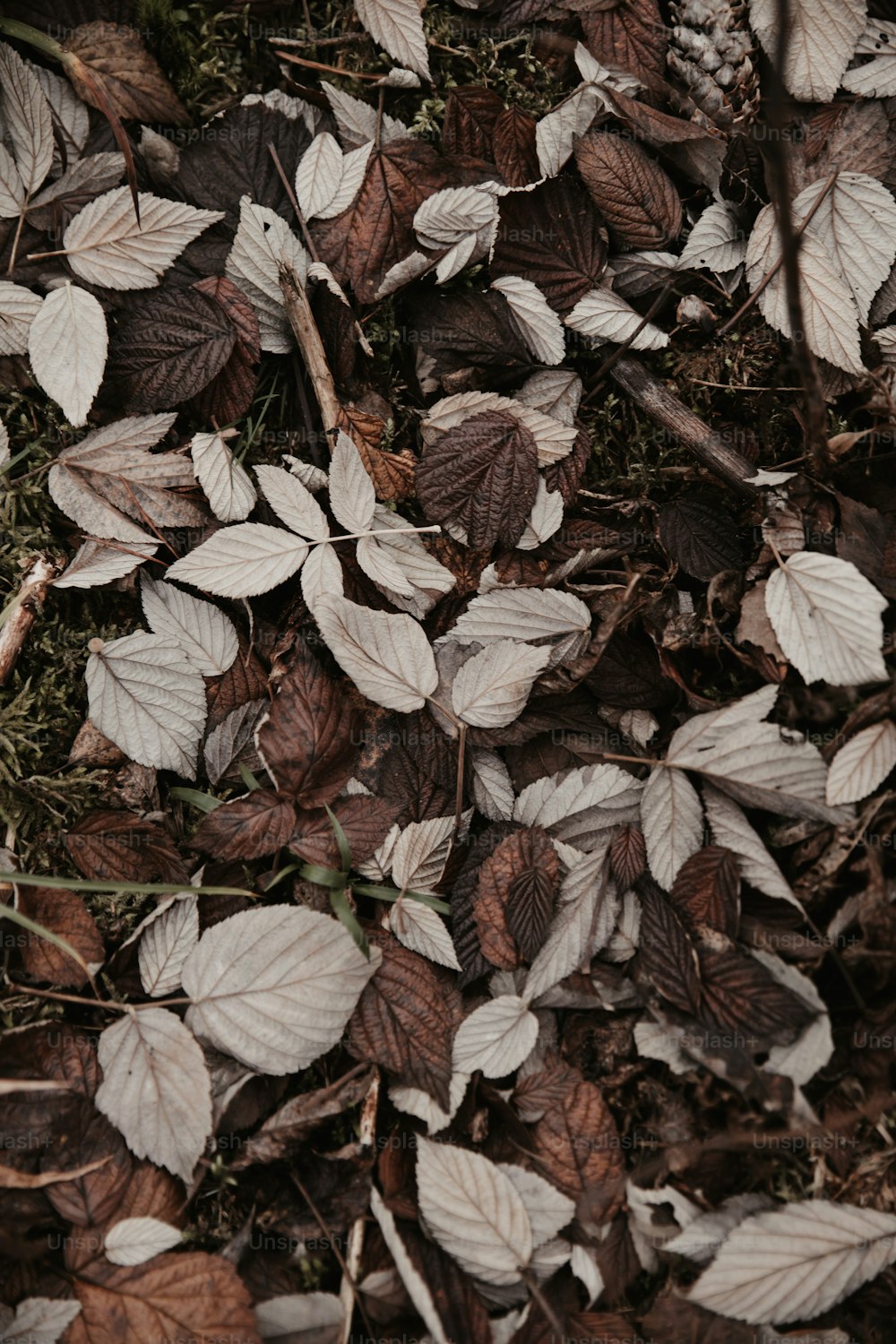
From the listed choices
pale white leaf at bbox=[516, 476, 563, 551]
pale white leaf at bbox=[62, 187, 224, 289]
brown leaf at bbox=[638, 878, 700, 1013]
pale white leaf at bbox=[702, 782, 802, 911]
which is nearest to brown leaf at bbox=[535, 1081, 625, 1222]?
brown leaf at bbox=[638, 878, 700, 1013]

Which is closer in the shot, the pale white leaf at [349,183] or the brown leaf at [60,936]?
the brown leaf at [60,936]

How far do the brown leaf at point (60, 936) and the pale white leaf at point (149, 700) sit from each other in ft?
0.98

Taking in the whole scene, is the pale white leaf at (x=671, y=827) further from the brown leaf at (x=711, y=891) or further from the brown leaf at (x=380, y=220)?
the brown leaf at (x=380, y=220)

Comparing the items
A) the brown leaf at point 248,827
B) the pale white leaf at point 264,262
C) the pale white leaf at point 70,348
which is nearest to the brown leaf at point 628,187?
the pale white leaf at point 264,262

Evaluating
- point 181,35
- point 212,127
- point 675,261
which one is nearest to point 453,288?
point 675,261

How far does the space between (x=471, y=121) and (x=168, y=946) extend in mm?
1812

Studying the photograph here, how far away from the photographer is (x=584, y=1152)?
1604 mm

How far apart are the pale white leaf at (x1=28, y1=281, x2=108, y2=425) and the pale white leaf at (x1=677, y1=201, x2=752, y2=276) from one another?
1.22 m

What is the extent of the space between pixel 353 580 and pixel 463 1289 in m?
1.31

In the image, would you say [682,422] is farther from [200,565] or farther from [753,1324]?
[753,1324]

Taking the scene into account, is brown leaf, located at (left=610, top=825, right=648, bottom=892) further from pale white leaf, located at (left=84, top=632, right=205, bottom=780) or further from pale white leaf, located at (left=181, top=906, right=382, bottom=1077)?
pale white leaf, located at (left=84, top=632, right=205, bottom=780)

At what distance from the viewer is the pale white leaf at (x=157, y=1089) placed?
156 cm

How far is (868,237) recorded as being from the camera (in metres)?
1.86

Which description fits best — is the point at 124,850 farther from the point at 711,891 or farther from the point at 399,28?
the point at 399,28
